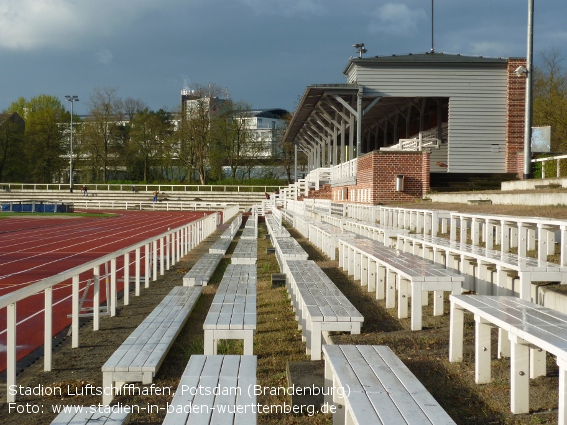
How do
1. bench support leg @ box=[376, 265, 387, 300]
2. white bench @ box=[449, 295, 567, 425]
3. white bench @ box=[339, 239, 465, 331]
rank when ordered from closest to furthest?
white bench @ box=[449, 295, 567, 425]
white bench @ box=[339, 239, 465, 331]
bench support leg @ box=[376, 265, 387, 300]

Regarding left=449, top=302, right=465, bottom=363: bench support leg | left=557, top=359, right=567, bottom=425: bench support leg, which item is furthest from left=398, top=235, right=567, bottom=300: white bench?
left=557, top=359, right=567, bottom=425: bench support leg

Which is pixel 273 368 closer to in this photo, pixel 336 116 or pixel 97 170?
pixel 336 116

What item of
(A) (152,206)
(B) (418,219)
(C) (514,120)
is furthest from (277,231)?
(A) (152,206)

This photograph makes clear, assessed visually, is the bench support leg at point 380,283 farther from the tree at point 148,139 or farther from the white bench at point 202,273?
the tree at point 148,139

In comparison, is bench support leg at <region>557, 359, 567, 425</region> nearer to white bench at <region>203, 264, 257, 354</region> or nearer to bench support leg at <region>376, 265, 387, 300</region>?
white bench at <region>203, 264, 257, 354</region>

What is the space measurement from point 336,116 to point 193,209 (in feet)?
82.2

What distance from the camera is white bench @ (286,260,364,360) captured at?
520cm

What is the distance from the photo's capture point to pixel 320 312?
213 inches

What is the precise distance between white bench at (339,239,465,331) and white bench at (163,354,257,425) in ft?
7.11

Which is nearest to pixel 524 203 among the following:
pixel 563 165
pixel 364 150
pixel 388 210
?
pixel 388 210

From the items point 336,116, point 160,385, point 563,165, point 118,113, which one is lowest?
A: point 160,385

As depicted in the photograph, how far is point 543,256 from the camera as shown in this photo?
6309 millimetres

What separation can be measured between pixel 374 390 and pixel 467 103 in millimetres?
24572

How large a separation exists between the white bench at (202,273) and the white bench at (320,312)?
2.25 meters
